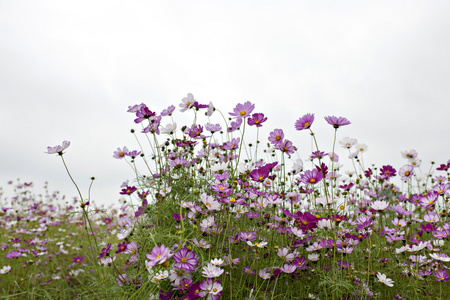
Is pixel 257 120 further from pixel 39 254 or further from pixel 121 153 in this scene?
pixel 39 254

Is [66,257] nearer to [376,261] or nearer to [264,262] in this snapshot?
[264,262]

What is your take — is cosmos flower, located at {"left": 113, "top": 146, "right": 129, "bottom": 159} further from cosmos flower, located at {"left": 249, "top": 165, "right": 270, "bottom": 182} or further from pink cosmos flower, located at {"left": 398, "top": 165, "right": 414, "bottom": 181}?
pink cosmos flower, located at {"left": 398, "top": 165, "right": 414, "bottom": 181}

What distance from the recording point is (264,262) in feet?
6.65

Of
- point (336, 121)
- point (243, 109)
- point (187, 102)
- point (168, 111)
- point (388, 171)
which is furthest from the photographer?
point (388, 171)

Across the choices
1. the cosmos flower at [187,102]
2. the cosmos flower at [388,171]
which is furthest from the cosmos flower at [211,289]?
the cosmos flower at [388,171]

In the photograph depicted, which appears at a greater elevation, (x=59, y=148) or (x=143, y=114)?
(x=143, y=114)

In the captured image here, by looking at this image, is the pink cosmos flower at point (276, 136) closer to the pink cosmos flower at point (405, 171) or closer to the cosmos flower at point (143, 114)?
the cosmos flower at point (143, 114)

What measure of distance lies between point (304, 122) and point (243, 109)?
397 millimetres

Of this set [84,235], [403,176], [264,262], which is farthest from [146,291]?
[84,235]

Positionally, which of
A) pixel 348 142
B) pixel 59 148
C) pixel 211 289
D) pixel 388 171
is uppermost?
pixel 348 142

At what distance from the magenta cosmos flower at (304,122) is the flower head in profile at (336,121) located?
8 centimetres

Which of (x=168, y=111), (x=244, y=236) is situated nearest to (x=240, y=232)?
(x=244, y=236)

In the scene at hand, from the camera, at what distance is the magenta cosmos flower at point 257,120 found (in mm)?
2010

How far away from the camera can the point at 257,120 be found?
2.02 meters
